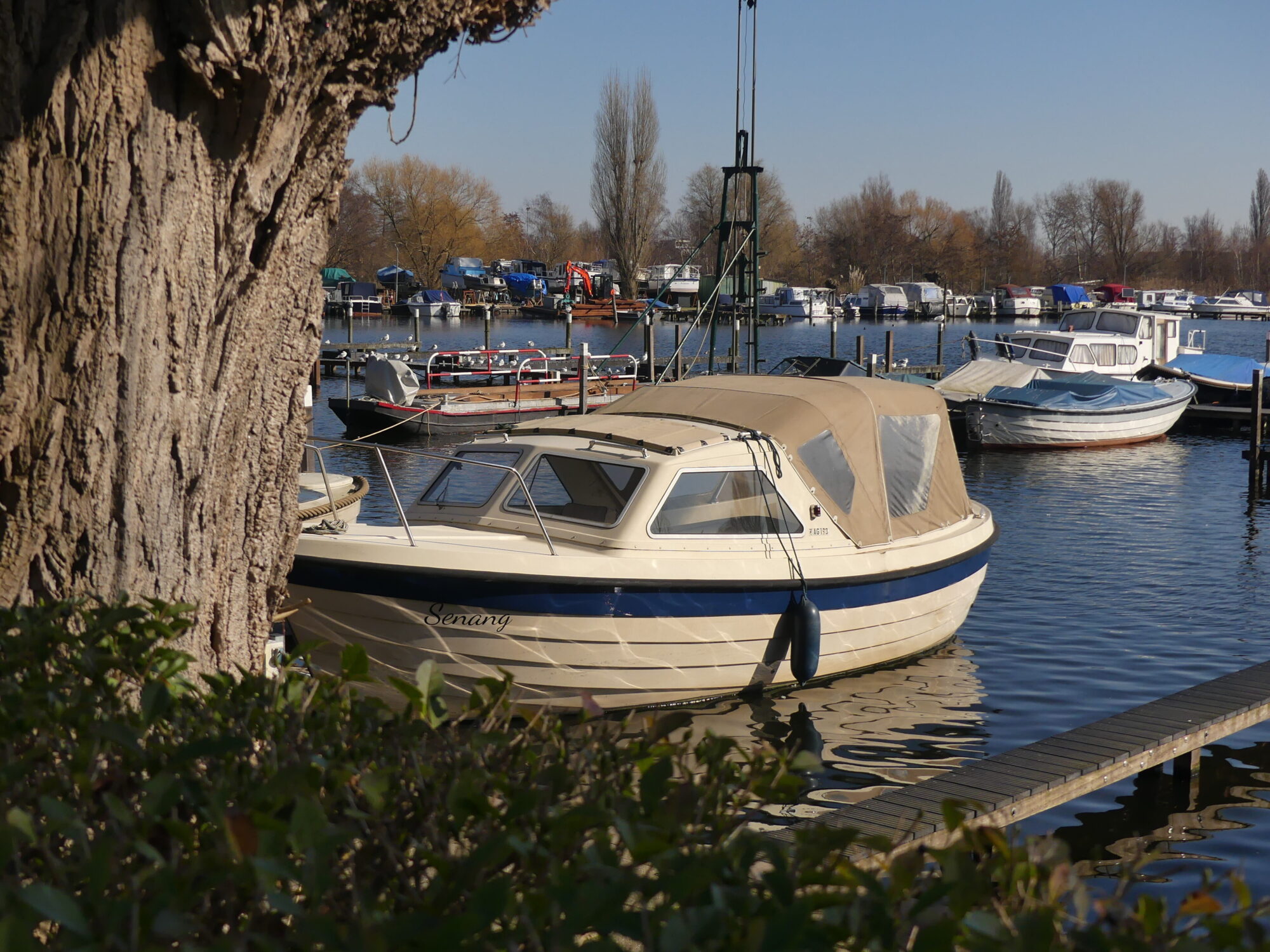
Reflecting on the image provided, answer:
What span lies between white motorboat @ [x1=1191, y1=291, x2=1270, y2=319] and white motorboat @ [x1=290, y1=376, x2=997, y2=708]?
97.7m

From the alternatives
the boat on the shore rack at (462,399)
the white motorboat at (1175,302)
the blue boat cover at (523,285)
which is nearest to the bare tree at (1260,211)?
the white motorboat at (1175,302)

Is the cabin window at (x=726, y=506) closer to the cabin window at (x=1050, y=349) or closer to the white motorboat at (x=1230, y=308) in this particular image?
the cabin window at (x=1050, y=349)

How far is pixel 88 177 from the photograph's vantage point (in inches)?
131

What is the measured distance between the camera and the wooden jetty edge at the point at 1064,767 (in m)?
5.70

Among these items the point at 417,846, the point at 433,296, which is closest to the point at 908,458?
the point at 417,846

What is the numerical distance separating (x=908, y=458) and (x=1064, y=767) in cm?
399

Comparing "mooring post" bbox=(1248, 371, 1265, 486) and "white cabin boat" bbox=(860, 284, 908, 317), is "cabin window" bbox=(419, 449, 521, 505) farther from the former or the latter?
"white cabin boat" bbox=(860, 284, 908, 317)

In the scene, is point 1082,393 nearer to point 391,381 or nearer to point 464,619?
point 391,381

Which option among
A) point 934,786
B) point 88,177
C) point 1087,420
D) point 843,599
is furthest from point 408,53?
point 1087,420

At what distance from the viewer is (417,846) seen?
236 cm

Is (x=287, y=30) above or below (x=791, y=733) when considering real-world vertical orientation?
above

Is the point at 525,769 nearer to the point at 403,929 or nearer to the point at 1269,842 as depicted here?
the point at 403,929

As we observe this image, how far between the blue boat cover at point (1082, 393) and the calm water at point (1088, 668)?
4.24 metres

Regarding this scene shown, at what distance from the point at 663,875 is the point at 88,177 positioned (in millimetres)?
2540
